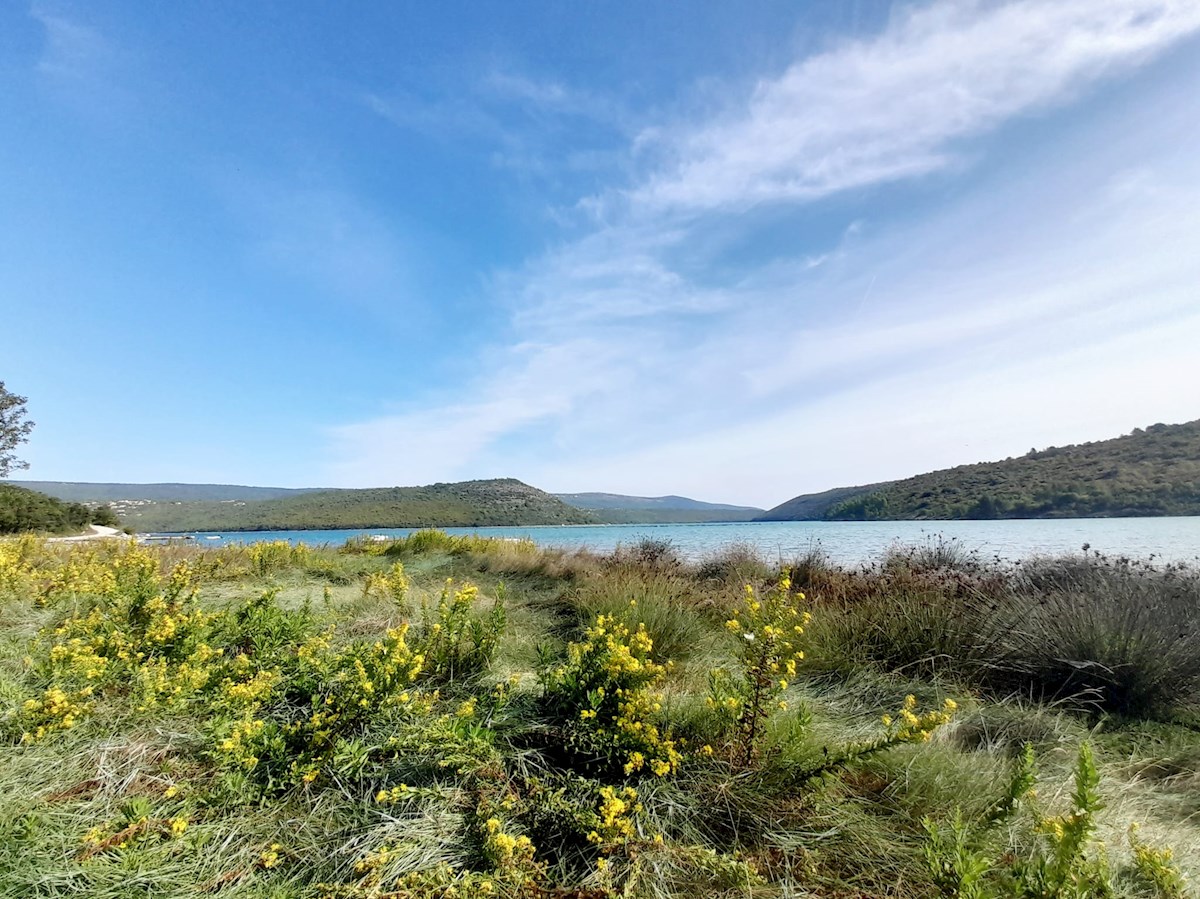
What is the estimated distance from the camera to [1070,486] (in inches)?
1073

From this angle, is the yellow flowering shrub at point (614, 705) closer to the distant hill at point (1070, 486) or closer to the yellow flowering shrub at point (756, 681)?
the yellow flowering shrub at point (756, 681)

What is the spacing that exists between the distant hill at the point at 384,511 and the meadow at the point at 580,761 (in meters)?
47.4

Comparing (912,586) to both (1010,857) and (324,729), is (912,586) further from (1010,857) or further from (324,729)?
(324,729)

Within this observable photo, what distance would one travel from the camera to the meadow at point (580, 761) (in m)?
1.68

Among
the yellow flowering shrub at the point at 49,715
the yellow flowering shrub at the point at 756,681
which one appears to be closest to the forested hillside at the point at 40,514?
the yellow flowering shrub at the point at 49,715

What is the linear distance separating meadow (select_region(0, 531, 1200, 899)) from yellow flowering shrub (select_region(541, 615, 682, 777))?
0.01m

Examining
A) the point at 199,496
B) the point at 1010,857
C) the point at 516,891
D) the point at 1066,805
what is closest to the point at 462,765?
the point at 516,891

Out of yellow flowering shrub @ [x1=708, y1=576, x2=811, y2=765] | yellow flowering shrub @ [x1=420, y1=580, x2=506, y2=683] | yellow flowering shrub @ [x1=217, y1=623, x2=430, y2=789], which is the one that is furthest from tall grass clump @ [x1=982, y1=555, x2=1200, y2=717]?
yellow flowering shrub @ [x1=217, y1=623, x2=430, y2=789]

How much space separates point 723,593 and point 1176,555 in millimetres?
10067

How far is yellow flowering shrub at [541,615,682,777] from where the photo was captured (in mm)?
2172

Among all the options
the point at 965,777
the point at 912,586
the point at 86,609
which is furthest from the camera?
the point at 912,586

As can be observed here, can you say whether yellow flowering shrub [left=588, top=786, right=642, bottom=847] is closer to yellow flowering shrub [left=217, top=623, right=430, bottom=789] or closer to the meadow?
the meadow

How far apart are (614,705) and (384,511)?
6351 centimetres

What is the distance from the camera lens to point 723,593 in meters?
6.30
